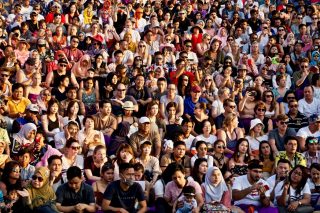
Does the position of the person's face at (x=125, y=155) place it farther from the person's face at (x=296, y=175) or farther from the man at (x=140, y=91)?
the man at (x=140, y=91)

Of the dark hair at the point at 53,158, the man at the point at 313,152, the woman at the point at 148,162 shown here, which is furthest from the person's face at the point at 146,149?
the man at the point at 313,152

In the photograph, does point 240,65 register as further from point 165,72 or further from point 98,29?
point 98,29

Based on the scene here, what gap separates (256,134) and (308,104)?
5.79 ft

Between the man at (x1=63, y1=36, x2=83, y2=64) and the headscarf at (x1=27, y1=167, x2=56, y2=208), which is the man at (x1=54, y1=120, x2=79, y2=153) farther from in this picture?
the man at (x1=63, y1=36, x2=83, y2=64)

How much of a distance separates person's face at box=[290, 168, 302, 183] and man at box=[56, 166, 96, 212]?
2.72m

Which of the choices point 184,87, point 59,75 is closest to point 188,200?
point 184,87

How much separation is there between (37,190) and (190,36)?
804cm

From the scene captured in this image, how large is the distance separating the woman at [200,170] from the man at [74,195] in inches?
63.6

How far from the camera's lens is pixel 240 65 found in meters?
13.5

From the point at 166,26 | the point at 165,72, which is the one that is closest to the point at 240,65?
the point at 165,72

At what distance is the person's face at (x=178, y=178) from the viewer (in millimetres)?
8266

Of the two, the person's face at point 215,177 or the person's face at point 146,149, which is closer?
the person's face at point 215,177

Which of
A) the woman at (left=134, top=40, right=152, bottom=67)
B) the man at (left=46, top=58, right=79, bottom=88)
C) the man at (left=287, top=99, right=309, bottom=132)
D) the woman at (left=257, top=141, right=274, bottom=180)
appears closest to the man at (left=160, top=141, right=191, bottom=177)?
the woman at (left=257, top=141, right=274, bottom=180)

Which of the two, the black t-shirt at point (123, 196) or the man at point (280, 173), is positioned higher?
the man at point (280, 173)
